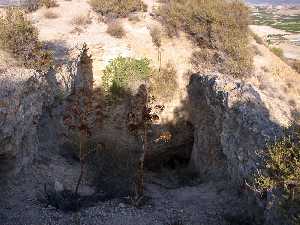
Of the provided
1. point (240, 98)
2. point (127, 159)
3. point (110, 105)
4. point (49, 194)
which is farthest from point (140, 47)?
point (49, 194)

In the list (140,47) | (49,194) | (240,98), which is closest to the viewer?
(49,194)

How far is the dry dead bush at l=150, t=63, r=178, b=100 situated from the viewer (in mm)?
15945

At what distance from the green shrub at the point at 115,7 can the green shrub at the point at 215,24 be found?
121 centimetres

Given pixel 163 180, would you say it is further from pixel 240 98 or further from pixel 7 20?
pixel 7 20

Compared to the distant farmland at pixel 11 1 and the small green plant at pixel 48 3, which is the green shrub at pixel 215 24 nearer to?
the small green plant at pixel 48 3

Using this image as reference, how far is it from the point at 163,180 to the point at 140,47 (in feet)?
18.6

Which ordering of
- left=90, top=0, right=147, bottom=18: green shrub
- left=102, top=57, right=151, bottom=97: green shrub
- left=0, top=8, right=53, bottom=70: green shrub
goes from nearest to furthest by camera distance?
left=0, top=8, right=53, bottom=70: green shrub, left=102, top=57, right=151, bottom=97: green shrub, left=90, top=0, right=147, bottom=18: green shrub

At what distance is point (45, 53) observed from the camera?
44.6 feet

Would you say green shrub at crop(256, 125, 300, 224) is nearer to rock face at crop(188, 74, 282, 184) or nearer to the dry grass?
rock face at crop(188, 74, 282, 184)

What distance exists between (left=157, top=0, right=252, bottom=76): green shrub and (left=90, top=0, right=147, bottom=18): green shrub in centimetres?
121

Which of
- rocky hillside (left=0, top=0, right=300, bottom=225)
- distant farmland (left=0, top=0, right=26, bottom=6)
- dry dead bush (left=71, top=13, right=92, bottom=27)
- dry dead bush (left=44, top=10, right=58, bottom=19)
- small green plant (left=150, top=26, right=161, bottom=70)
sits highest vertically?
distant farmland (left=0, top=0, right=26, bottom=6)

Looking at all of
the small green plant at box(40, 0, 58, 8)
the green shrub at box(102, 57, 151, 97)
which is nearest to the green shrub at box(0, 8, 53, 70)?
the green shrub at box(102, 57, 151, 97)

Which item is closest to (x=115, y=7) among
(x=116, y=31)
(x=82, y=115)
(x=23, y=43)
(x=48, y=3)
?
(x=116, y=31)

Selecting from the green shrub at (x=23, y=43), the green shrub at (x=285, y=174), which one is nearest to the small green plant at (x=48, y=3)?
the green shrub at (x=23, y=43)
